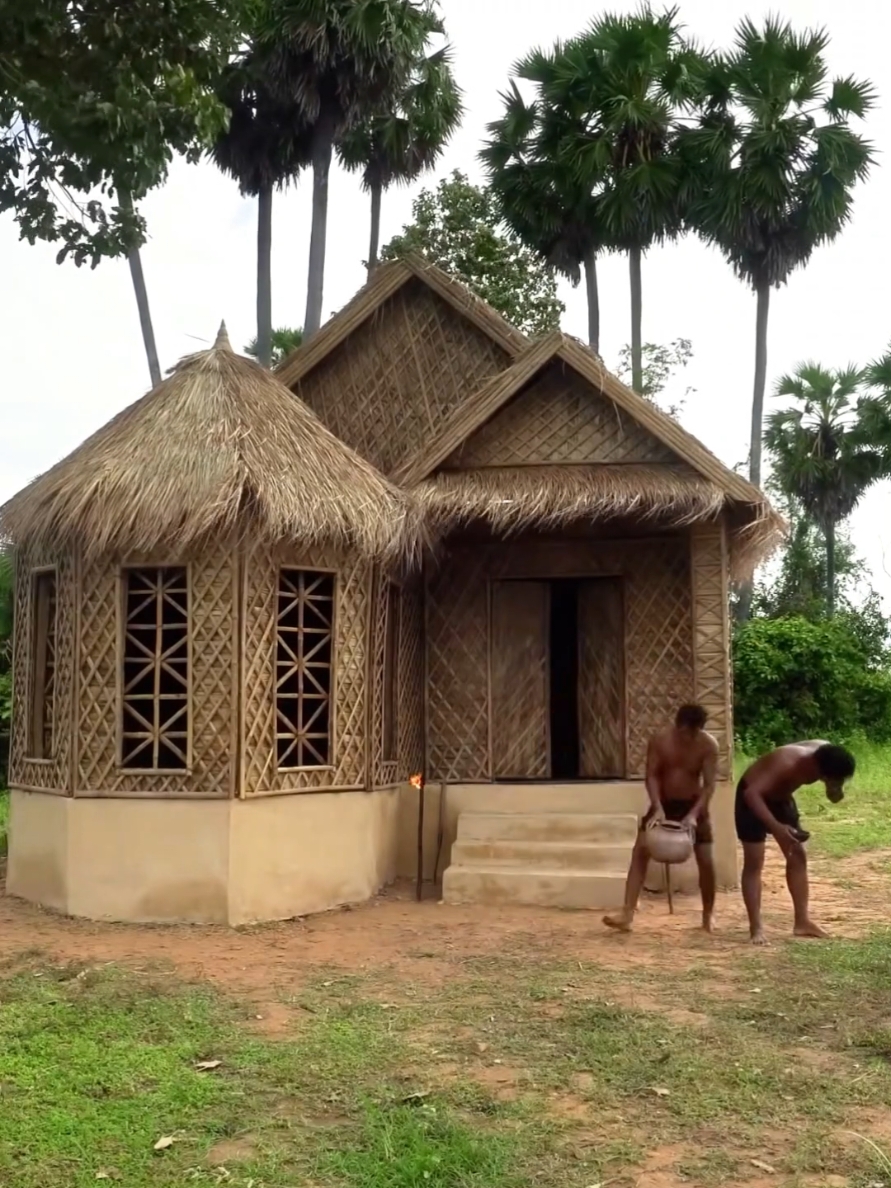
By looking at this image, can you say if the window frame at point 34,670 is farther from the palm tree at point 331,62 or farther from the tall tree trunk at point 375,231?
the tall tree trunk at point 375,231

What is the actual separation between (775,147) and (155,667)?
584 inches

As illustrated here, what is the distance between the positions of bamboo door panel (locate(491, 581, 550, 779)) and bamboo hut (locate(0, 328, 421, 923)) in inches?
60.1

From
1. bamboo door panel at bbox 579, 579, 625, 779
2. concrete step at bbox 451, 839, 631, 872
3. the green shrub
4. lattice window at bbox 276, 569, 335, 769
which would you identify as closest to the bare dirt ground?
concrete step at bbox 451, 839, 631, 872

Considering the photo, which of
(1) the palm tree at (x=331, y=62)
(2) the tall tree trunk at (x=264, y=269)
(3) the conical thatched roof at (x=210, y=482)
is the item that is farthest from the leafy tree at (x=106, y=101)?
(2) the tall tree trunk at (x=264, y=269)

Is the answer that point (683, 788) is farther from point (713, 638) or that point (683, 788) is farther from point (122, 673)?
point (122, 673)

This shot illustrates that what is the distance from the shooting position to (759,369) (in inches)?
812

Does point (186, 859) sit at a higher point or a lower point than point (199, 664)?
lower

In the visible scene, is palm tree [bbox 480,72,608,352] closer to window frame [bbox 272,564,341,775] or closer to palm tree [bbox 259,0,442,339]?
palm tree [bbox 259,0,442,339]

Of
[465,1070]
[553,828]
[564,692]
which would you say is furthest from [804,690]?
[465,1070]

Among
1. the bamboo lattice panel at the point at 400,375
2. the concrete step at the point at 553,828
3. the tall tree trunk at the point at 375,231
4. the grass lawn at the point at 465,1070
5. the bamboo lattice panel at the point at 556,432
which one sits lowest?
the grass lawn at the point at 465,1070

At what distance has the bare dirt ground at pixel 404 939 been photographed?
A: 669 centimetres

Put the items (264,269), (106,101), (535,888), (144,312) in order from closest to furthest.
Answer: (106,101) < (535,888) < (144,312) < (264,269)

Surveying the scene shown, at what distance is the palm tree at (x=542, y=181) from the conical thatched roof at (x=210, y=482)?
11827 millimetres

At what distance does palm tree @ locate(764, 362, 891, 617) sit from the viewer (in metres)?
22.1
